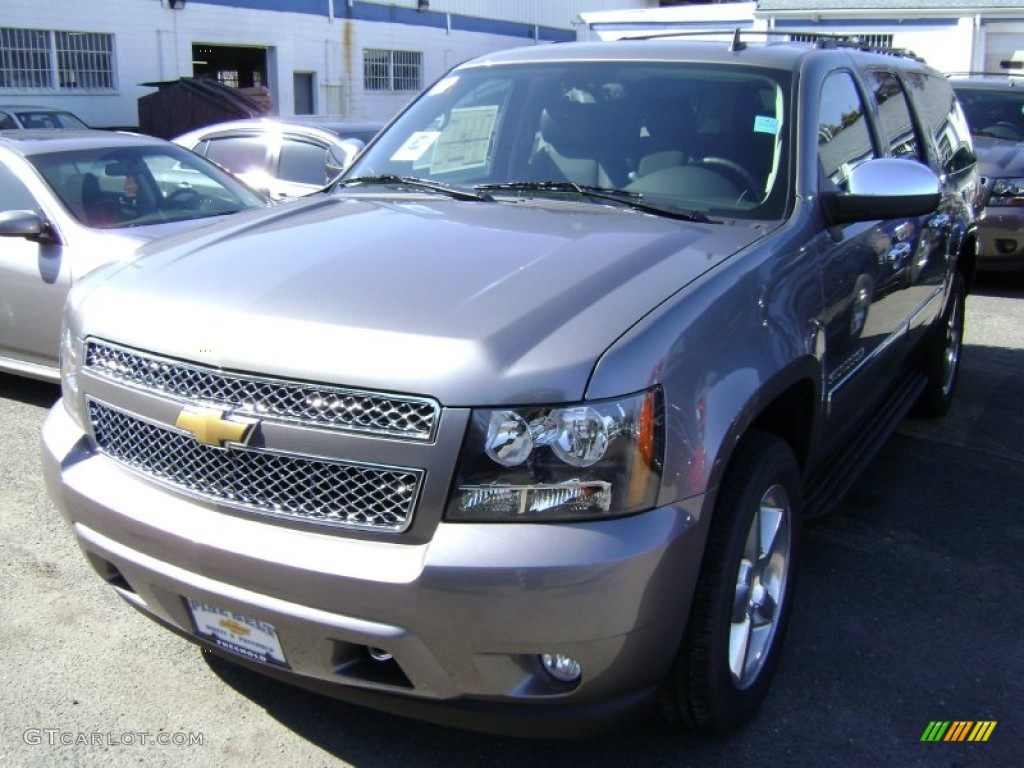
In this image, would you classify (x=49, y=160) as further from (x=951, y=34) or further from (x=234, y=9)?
(x=951, y=34)

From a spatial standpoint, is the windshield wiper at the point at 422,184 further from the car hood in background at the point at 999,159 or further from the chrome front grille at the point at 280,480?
the car hood in background at the point at 999,159

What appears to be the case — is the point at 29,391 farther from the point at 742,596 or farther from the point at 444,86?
the point at 742,596

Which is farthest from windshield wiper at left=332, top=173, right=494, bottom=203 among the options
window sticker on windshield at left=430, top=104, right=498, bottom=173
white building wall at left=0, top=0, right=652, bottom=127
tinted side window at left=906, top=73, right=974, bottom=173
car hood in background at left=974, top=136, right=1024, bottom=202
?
white building wall at left=0, top=0, right=652, bottom=127

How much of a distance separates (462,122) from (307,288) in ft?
5.52

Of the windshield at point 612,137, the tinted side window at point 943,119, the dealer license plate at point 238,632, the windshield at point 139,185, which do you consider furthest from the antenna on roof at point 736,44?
the windshield at point 139,185

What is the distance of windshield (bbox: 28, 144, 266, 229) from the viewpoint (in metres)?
6.29

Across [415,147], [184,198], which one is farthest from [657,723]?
[184,198]

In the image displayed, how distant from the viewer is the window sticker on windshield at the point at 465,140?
4074mm

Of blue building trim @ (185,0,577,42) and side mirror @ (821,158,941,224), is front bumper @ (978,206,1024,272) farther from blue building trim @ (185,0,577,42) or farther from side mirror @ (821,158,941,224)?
blue building trim @ (185,0,577,42)

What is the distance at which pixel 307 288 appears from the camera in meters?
2.76

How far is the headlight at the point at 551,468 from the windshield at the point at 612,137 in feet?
4.43

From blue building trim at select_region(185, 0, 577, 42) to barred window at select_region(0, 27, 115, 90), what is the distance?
2.27 m

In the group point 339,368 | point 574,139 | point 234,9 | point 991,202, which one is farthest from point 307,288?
point 234,9

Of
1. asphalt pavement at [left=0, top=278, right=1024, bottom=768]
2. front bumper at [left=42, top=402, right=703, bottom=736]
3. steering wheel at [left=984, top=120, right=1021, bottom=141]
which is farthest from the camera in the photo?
steering wheel at [left=984, top=120, right=1021, bottom=141]
